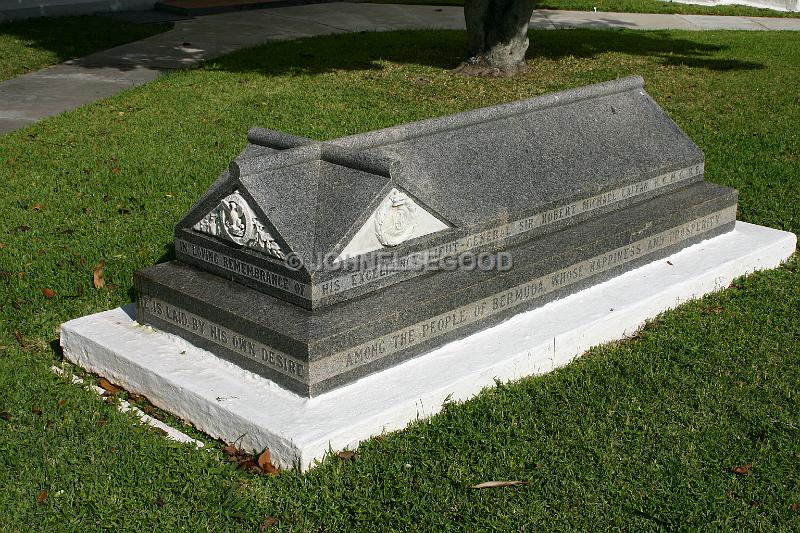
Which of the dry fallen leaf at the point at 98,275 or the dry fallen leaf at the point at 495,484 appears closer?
the dry fallen leaf at the point at 495,484

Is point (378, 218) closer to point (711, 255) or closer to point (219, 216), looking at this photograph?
point (219, 216)

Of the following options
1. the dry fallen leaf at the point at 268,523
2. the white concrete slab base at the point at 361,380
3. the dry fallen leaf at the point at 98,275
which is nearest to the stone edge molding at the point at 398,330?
the white concrete slab base at the point at 361,380

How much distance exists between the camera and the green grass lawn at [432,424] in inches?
174

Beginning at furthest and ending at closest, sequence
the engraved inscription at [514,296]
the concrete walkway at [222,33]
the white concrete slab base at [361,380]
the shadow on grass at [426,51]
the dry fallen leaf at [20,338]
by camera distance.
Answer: the shadow on grass at [426,51] < the concrete walkway at [222,33] < the dry fallen leaf at [20,338] < the engraved inscription at [514,296] < the white concrete slab base at [361,380]

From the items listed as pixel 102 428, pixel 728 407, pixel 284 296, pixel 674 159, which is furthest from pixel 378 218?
pixel 674 159

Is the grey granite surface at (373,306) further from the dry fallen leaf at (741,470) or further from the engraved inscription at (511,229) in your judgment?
the dry fallen leaf at (741,470)

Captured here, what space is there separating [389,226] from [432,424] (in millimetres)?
1056

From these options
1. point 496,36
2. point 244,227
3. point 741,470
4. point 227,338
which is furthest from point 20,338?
point 496,36

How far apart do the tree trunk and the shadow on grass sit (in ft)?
1.98

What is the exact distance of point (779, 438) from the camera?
5008 mm

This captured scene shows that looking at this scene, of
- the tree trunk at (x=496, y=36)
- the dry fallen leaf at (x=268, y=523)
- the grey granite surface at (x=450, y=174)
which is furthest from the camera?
the tree trunk at (x=496, y=36)

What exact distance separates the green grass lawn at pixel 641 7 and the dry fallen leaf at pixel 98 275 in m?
13.7

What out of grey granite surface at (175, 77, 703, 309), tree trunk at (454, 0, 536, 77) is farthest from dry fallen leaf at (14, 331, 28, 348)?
tree trunk at (454, 0, 536, 77)

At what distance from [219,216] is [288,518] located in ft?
5.86
